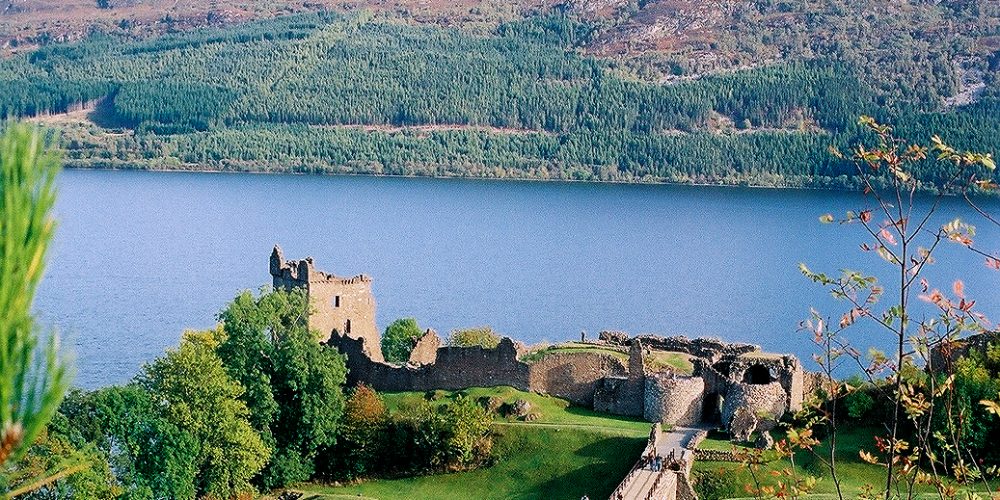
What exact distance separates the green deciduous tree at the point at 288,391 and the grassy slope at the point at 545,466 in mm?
1114

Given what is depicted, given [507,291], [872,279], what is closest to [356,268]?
[507,291]

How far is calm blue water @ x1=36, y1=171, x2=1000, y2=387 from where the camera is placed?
90.4 m

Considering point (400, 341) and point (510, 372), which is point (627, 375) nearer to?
point (510, 372)

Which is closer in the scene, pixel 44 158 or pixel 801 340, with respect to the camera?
pixel 44 158

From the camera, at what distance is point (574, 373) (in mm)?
46062

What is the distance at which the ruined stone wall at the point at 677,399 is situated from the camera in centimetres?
4397

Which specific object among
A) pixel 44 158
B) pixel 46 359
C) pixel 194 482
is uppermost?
pixel 44 158

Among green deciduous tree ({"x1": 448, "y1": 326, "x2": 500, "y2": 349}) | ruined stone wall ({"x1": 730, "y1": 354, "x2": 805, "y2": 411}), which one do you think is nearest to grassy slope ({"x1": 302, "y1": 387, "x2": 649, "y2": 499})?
ruined stone wall ({"x1": 730, "y1": 354, "x2": 805, "y2": 411})

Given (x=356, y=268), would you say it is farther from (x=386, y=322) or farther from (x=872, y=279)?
(x=872, y=279)

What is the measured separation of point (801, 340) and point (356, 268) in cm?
4406

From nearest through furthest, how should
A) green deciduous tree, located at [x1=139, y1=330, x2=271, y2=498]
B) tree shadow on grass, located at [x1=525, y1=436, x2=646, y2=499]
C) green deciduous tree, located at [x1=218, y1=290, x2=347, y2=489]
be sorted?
tree shadow on grass, located at [x1=525, y1=436, x2=646, y2=499], green deciduous tree, located at [x1=139, y1=330, x2=271, y2=498], green deciduous tree, located at [x1=218, y1=290, x2=347, y2=489]

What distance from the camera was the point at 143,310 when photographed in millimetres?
91562

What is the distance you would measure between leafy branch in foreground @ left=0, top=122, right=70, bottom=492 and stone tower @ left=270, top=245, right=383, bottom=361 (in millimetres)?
45337

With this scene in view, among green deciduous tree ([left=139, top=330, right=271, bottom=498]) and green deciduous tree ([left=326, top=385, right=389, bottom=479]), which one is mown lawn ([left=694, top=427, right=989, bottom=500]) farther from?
green deciduous tree ([left=139, top=330, right=271, bottom=498])
